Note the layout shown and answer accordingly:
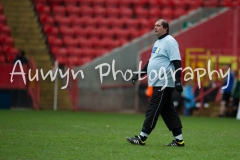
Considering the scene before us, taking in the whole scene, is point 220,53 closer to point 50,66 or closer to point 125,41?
point 125,41

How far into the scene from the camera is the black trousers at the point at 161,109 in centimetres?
1095

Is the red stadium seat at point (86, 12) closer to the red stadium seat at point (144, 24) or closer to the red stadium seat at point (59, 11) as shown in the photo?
the red stadium seat at point (59, 11)

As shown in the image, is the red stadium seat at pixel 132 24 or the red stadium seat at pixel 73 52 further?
the red stadium seat at pixel 132 24

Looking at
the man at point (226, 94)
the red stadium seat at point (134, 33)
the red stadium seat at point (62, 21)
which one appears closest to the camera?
the man at point (226, 94)

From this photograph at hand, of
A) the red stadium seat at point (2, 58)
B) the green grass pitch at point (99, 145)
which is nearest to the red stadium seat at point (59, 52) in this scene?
the red stadium seat at point (2, 58)

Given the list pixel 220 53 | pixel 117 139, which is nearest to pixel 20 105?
pixel 220 53

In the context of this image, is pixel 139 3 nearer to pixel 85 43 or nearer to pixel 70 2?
pixel 70 2

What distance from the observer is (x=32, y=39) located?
2739cm

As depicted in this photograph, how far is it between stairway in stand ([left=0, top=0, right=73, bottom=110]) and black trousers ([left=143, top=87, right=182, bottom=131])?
531 inches

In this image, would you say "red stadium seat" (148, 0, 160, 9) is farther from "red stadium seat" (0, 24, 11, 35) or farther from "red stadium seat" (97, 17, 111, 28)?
"red stadium seat" (0, 24, 11, 35)

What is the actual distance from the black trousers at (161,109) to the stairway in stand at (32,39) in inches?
531

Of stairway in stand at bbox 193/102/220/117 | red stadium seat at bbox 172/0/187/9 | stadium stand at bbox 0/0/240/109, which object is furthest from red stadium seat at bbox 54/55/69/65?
red stadium seat at bbox 172/0/187/9

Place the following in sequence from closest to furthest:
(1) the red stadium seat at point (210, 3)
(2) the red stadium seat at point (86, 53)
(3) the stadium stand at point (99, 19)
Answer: (2) the red stadium seat at point (86, 53) < (3) the stadium stand at point (99, 19) < (1) the red stadium seat at point (210, 3)

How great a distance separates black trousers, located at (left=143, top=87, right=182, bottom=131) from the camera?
1095cm
